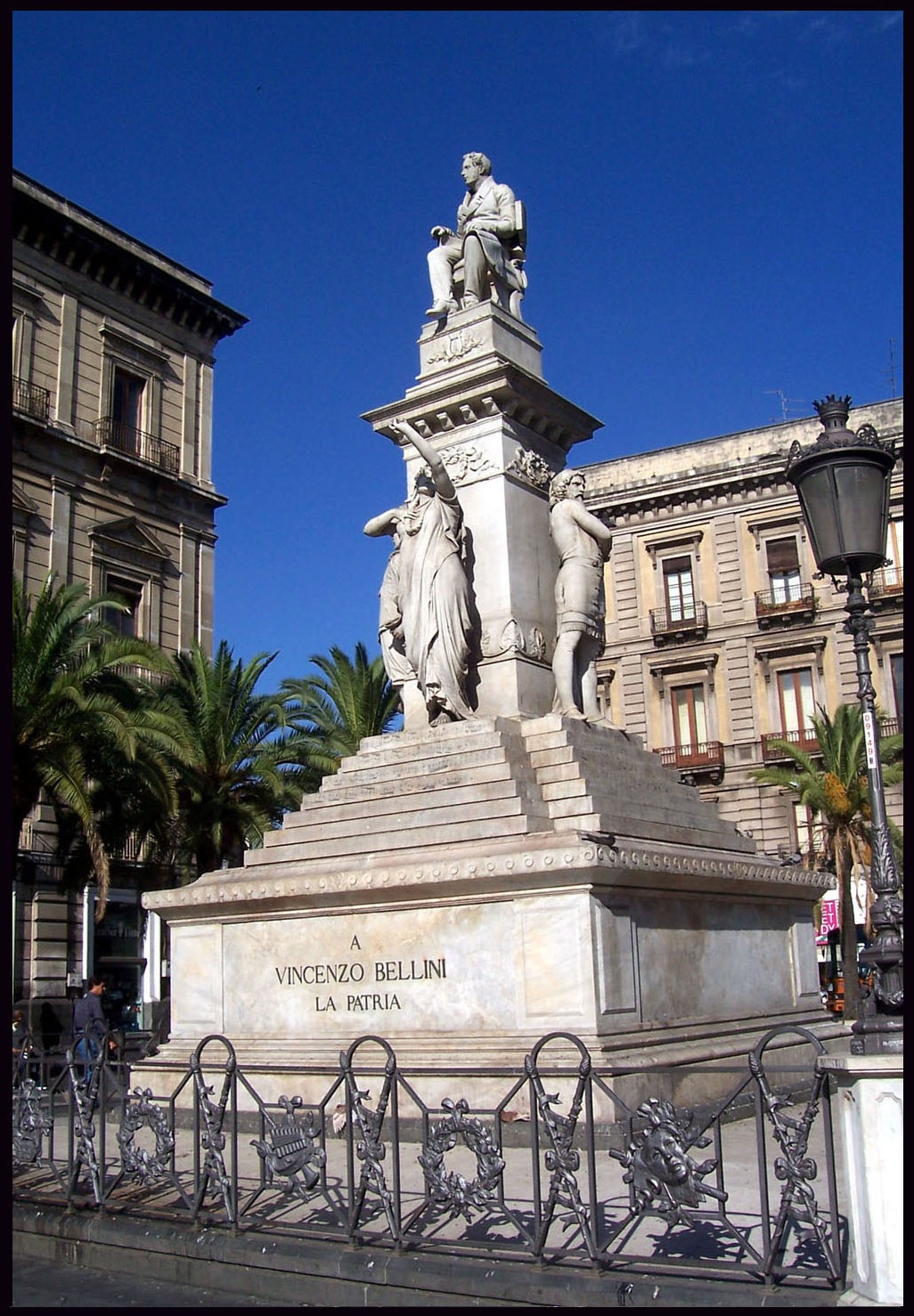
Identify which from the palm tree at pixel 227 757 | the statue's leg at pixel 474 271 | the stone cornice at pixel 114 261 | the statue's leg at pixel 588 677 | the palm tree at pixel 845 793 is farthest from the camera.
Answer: the stone cornice at pixel 114 261

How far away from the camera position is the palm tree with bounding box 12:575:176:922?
2167 cm

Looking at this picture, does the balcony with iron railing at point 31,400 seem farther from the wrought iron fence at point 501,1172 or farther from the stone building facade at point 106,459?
the wrought iron fence at point 501,1172

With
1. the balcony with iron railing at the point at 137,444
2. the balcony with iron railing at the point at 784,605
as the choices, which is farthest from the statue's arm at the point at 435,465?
the balcony with iron railing at the point at 784,605

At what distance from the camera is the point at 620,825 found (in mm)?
10703

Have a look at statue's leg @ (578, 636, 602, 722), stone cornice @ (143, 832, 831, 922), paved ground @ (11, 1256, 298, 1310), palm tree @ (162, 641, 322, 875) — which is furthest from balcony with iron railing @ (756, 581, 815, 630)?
paved ground @ (11, 1256, 298, 1310)

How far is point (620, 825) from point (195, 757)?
15770 millimetres

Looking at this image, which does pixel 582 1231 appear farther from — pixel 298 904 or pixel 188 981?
pixel 188 981

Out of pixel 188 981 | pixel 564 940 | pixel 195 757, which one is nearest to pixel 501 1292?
pixel 564 940

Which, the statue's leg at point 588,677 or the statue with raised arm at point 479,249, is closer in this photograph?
the statue's leg at point 588,677

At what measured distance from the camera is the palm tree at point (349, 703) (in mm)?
28734

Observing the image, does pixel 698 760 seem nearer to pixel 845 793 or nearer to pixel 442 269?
pixel 845 793

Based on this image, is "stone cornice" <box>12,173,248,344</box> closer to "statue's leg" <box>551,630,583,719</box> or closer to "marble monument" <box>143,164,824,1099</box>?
"marble monument" <box>143,164,824,1099</box>

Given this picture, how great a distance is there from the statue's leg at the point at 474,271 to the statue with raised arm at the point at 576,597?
2269 mm

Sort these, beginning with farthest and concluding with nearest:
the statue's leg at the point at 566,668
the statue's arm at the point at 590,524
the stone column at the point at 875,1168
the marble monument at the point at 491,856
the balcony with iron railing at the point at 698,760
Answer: the balcony with iron railing at the point at 698,760, the statue's arm at the point at 590,524, the statue's leg at the point at 566,668, the marble monument at the point at 491,856, the stone column at the point at 875,1168
